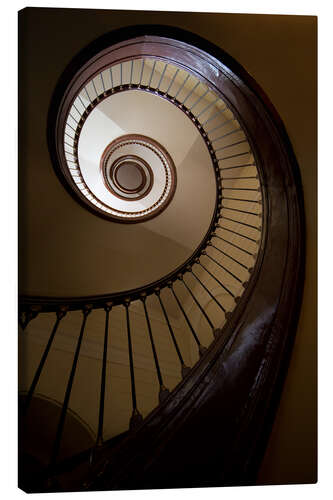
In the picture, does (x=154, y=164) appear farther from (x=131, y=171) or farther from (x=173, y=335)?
(x=173, y=335)

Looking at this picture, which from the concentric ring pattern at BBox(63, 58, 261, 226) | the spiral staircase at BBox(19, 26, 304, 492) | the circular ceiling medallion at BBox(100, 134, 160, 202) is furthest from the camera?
the circular ceiling medallion at BBox(100, 134, 160, 202)

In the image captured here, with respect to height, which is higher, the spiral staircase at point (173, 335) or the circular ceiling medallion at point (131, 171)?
the circular ceiling medallion at point (131, 171)

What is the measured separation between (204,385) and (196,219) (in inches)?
147

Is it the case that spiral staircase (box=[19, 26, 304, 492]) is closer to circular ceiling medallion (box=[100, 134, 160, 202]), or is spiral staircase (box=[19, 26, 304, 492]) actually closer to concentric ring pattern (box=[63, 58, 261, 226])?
concentric ring pattern (box=[63, 58, 261, 226])

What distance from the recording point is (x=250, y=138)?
2.07m

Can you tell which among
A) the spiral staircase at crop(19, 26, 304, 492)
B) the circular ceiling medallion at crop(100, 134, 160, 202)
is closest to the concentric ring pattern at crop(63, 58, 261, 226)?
the circular ceiling medallion at crop(100, 134, 160, 202)

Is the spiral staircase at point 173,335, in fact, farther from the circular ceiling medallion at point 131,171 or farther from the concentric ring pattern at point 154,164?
the circular ceiling medallion at point 131,171

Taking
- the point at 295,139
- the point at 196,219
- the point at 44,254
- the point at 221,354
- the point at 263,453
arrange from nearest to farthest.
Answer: the point at 263,453
the point at 221,354
the point at 295,139
the point at 44,254
the point at 196,219

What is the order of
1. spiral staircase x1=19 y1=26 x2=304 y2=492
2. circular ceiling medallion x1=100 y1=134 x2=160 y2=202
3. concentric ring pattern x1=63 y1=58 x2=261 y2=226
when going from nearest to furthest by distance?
1. spiral staircase x1=19 y1=26 x2=304 y2=492
2. concentric ring pattern x1=63 y1=58 x2=261 y2=226
3. circular ceiling medallion x1=100 y1=134 x2=160 y2=202

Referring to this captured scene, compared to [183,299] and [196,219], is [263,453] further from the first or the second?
[183,299]

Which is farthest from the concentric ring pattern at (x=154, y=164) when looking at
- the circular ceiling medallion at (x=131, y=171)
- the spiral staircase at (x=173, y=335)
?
the spiral staircase at (x=173, y=335)

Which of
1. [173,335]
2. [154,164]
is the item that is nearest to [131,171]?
[154,164]
